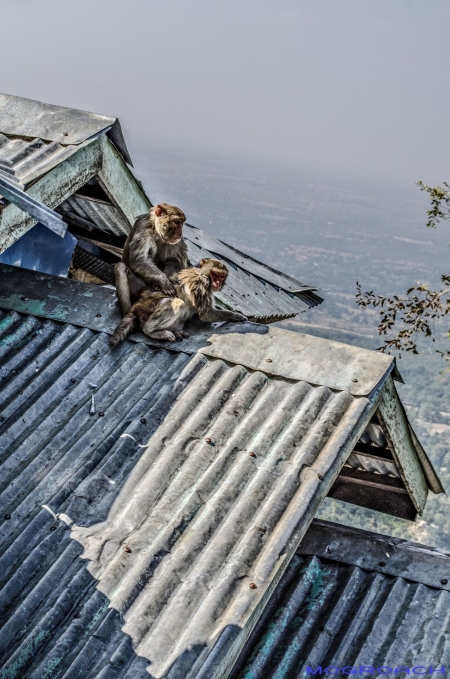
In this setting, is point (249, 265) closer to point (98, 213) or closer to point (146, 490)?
point (98, 213)

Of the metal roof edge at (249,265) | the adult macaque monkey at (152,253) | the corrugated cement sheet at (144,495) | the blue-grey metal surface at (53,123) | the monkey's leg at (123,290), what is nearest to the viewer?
the corrugated cement sheet at (144,495)

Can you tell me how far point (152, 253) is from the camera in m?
6.97

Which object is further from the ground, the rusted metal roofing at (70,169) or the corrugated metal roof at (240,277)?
the corrugated metal roof at (240,277)

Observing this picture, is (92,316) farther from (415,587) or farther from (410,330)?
(410,330)

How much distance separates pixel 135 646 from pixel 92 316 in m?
2.90

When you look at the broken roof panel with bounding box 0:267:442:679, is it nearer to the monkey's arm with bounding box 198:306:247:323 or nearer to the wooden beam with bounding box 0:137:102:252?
the monkey's arm with bounding box 198:306:247:323

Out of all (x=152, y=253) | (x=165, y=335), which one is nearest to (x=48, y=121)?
(x=152, y=253)

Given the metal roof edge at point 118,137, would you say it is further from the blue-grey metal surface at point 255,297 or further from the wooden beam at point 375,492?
the wooden beam at point 375,492

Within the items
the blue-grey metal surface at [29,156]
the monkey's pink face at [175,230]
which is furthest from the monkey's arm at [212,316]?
the blue-grey metal surface at [29,156]

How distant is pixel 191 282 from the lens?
6.48 m

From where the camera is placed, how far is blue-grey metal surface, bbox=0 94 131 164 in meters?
7.52

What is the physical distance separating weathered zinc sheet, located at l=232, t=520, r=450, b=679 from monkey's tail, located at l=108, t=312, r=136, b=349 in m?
1.88

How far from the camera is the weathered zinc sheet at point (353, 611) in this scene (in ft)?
15.9

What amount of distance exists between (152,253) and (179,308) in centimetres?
90
